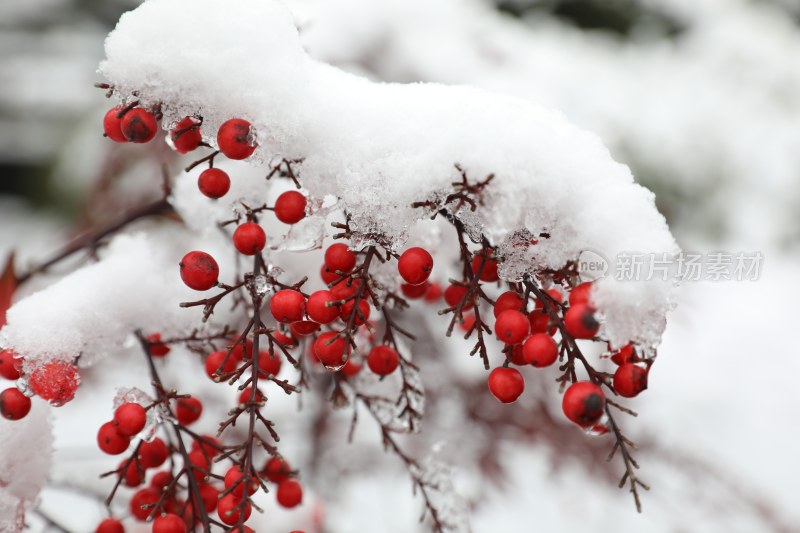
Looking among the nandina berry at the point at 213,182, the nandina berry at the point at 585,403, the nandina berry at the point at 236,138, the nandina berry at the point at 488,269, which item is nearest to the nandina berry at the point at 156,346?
the nandina berry at the point at 213,182

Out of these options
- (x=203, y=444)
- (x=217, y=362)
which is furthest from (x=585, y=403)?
(x=203, y=444)

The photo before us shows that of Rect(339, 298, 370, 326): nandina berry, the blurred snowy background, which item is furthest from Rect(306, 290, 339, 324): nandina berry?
the blurred snowy background

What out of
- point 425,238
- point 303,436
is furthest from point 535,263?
point 303,436

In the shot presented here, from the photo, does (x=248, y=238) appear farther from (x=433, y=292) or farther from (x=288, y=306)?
(x=433, y=292)

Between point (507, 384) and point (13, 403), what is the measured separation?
2.40ft

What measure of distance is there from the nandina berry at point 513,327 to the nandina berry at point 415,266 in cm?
13

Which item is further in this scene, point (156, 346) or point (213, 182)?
point (156, 346)

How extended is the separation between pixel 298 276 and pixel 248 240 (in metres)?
0.26

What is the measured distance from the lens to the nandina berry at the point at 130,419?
0.89 meters

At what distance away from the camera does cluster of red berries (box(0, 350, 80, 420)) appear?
0.90 m

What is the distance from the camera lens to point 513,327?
2.54 feet

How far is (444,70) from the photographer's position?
308 cm

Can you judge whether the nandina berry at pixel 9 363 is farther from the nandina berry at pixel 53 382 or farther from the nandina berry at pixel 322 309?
the nandina berry at pixel 322 309

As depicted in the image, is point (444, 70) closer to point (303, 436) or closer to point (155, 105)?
point (303, 436)
